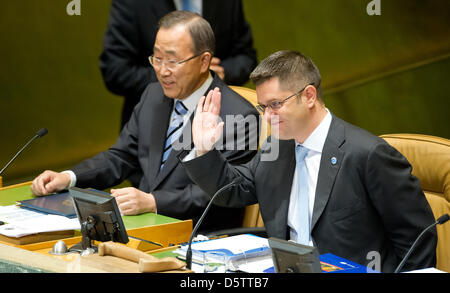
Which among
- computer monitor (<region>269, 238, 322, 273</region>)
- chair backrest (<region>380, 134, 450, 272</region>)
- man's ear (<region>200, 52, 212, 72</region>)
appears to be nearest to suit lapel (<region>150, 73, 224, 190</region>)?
man's ear (<region>200, 52, 212, 72</region>)

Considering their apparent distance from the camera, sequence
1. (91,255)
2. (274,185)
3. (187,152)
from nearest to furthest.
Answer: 1. (91,255)
2. (274,185)
3. (187,152)

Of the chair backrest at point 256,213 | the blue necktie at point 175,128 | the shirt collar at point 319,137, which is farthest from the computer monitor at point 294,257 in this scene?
the blue necktie at point 175,128

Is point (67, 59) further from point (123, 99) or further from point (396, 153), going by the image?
point (396, 153)

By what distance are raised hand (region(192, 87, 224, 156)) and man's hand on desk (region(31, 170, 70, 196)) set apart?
2.83 ft

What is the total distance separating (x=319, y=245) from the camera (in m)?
2.63

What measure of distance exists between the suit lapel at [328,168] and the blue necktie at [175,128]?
3.48ft

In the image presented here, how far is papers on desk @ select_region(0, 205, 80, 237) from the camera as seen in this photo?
8.58 feet

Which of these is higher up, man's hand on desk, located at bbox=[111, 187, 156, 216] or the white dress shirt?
the white dress shirt

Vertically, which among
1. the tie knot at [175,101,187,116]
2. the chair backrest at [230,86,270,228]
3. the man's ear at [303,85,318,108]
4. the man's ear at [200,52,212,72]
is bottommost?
the chair backrest at [230,86,270,228]

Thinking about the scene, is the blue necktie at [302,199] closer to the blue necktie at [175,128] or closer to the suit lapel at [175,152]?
the suit lapel at [175,152]

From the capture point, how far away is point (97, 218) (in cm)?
241

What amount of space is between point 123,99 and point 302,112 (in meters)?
2.68

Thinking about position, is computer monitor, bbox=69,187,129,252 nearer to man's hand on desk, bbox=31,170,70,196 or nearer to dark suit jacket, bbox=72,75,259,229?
dark suit jacket, bbox=72,75,259,229
